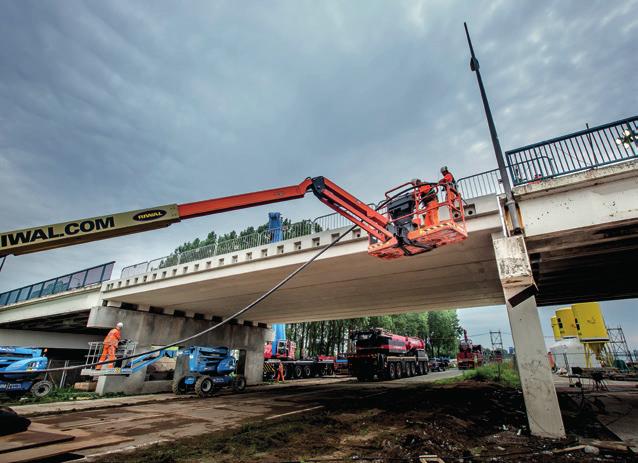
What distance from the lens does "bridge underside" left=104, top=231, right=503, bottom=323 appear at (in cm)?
1223

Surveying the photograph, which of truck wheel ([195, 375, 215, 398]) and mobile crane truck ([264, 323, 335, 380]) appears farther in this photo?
mobile crane truck ([264, 323, 335, 380])

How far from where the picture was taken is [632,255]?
35.6ft

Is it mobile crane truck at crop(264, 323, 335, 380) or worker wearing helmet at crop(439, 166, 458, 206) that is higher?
worker wearing helmet at crop(439, 166, 458, 206)

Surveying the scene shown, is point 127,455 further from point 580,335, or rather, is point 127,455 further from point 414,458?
point 580,335

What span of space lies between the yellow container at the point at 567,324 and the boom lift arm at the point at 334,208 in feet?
77.7

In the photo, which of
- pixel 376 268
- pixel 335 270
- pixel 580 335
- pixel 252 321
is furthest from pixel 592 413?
pixel 252 321

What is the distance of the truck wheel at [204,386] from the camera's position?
48.5ft

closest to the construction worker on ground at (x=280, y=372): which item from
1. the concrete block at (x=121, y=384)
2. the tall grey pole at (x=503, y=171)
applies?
the concrete block at (x=121, y=384)

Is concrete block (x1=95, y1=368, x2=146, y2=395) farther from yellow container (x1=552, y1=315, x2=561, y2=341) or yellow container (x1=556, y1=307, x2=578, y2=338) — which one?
yellow container (x1=552, y1=315, x2=561, y2=341)

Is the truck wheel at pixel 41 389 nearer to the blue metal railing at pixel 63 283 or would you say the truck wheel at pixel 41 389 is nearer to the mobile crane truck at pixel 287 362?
the blue metal railing at pixel 63 283

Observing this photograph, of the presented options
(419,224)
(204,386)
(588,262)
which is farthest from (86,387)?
(588,262)

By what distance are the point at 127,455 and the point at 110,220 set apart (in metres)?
3.95

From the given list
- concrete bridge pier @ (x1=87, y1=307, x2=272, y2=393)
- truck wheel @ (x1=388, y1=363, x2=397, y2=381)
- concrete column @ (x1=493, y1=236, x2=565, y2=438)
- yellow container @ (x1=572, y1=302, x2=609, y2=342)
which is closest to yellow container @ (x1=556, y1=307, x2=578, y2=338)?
yellow container @ (x1=572, y1=302, x2=609, y2=342)

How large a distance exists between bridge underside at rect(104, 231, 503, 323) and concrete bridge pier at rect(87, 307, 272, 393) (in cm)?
83
